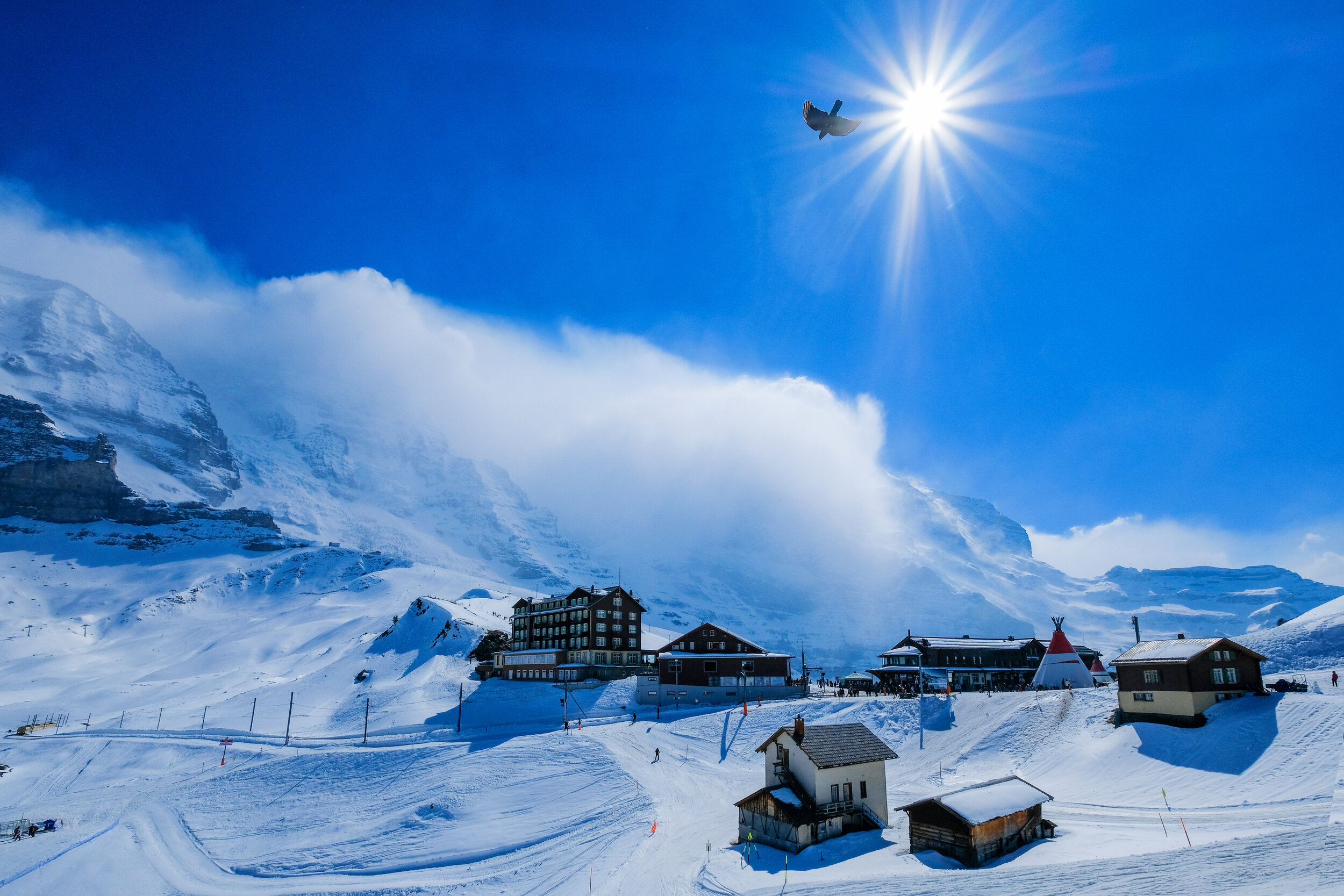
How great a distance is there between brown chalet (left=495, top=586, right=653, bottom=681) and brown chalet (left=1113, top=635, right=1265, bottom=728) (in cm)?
5700

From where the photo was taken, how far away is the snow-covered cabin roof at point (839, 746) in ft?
121

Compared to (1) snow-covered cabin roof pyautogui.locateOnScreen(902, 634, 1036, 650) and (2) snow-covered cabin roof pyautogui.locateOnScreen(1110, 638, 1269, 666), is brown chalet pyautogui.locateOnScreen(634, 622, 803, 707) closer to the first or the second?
(1) snow-covered cabin roof pyautogui.locateOnScreen(902, 634, 1036, 650)

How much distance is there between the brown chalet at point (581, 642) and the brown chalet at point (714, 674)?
9.94 m

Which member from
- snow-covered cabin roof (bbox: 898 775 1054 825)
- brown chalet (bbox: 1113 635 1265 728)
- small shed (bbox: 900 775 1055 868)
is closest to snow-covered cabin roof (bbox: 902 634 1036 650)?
brown chalet (bbox: 1113 635 1265 728)

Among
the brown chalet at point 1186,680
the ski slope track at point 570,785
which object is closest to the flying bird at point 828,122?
the ski slope track at point 570,785

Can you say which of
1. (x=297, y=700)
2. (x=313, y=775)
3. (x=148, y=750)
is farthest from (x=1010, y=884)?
(x=297, y=700)

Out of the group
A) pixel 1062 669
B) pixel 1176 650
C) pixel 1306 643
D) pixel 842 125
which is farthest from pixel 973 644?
pixel 842 125

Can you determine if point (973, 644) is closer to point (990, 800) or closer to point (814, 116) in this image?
point (990, 800)

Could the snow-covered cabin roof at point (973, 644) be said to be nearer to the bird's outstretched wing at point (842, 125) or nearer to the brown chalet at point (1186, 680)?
the brown chalet at point (1186, 680)

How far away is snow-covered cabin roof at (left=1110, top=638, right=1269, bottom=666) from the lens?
44.3 metres

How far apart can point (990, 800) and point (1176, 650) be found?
2329cm

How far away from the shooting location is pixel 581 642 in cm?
9288

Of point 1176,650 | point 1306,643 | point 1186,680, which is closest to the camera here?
point 1186,680

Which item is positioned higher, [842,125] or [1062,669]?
[842,125]
